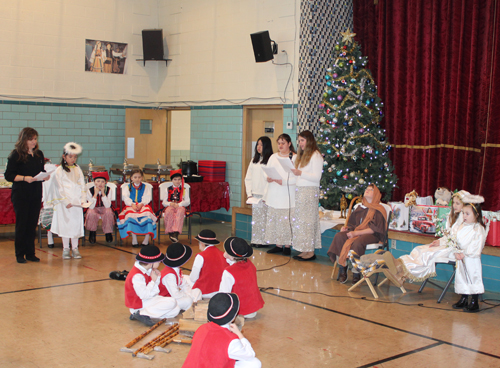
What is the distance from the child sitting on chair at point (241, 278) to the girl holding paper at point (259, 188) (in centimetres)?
321

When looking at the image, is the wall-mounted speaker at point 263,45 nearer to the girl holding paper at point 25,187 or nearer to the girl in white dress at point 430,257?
the girl holding paper at point 25,187

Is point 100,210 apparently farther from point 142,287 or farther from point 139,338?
point 139,338

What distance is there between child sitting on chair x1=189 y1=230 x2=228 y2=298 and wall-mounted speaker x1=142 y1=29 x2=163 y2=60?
24.5 ft

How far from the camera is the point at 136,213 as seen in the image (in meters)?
7.93

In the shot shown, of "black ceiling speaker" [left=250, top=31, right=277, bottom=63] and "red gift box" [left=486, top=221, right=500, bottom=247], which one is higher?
"black ceiling speaker" [left=250, top=31, right=277, bottom=63]

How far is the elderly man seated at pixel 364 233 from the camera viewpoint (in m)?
6.13

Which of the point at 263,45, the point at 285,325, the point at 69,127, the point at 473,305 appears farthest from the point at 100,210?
the point at 473,305

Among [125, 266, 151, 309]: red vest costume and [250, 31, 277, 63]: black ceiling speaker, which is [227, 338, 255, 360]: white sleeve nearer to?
[125, 266, 151, 309]: red vest costume

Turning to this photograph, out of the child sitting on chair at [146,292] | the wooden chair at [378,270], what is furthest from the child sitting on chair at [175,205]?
the child sitting on chair at [146,292]

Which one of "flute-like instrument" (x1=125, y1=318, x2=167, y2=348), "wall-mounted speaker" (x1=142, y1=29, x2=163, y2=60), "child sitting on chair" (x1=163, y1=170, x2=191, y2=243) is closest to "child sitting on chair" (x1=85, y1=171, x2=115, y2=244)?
"child sitting on chair" (x1=163, y1=170, x2=191, y2=243)

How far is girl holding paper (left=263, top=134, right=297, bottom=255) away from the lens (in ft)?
24.4

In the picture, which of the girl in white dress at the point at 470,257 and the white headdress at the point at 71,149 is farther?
the white headdress at the point at 71,149

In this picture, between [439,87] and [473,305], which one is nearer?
[473,305]

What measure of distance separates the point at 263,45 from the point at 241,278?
5.83m
